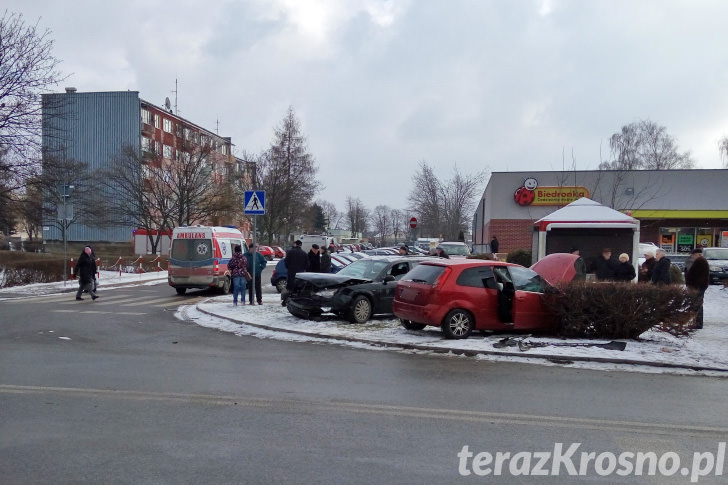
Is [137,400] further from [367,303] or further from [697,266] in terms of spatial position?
[697,266]

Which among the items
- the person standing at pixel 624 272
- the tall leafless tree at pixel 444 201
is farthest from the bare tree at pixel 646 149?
the person standing at pixel 624 272

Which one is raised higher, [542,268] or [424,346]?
[542,268]

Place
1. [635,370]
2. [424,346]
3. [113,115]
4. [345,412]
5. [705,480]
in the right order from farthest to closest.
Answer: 1. [113,115]
2. [424,346]
3. [635,370]
4. [345,412]
5. [705,480]

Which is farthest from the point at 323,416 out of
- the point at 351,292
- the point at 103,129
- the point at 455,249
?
the point at 103,129

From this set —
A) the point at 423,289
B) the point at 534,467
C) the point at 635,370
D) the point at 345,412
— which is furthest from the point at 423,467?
the point at 423,289

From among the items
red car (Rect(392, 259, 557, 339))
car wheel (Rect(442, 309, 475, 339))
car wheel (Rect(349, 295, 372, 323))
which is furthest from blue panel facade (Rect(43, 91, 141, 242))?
car wheel (Rect(442, 309, 475, 339))

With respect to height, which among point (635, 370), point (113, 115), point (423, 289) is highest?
point (113, 115)

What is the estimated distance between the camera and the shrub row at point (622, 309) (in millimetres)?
11195

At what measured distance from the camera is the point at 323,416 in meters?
6.45

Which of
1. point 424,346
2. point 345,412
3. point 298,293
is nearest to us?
point 345,412

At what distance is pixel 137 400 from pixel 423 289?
5.88 m

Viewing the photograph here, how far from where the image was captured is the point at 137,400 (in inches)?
276

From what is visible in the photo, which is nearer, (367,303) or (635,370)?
(635,370)

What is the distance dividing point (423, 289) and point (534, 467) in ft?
21.7
